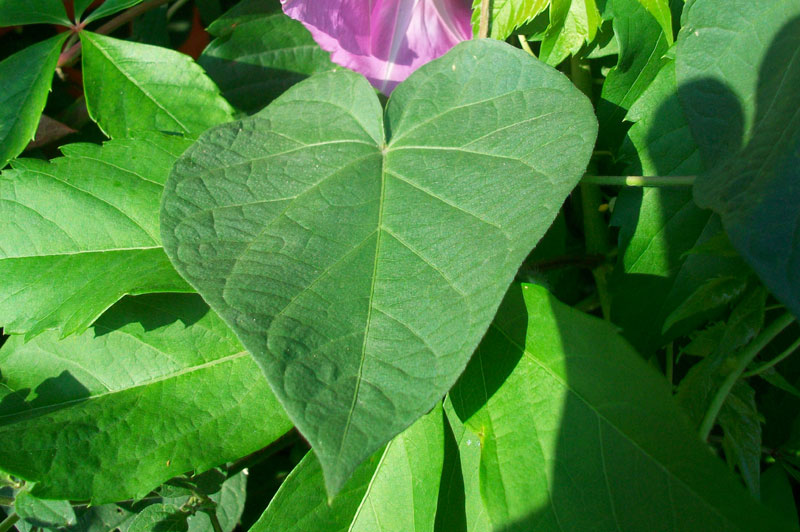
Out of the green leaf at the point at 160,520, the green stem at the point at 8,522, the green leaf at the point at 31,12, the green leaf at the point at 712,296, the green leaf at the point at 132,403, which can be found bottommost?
the green stem at the point at 8,522

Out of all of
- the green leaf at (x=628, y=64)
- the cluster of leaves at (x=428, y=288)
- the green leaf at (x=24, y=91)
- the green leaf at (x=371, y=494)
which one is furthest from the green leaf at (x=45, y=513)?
the green leaf at (x=628, y=64)

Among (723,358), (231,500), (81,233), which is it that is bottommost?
(231,500)

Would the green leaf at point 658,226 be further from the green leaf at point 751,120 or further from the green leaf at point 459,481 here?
the green leaf at point 459,481

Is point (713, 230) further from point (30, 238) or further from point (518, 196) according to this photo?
point (30, 238)

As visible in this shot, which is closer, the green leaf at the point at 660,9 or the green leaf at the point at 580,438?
the green leaf at the point at 580,438

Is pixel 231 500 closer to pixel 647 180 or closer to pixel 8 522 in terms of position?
pixel 8 522

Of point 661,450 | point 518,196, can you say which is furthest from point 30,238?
point 661,450

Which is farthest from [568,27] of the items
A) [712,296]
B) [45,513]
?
[45,513]
